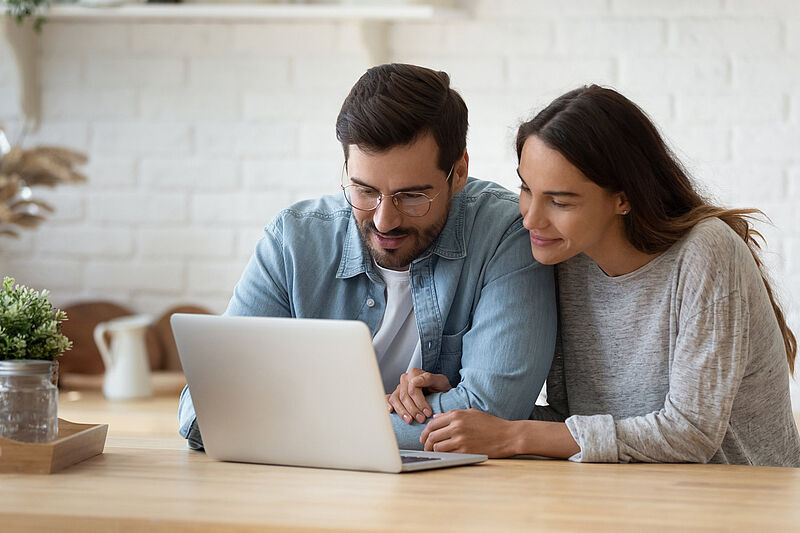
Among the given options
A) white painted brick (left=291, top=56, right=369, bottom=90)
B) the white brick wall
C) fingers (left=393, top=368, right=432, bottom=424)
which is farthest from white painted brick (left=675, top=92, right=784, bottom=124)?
fingers (left=393, top=368, right=432, bottom=424)

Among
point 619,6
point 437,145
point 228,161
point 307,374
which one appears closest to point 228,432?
point 307,374

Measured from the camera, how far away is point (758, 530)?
94cm

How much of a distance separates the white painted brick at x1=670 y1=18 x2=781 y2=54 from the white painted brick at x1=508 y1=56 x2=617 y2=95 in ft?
0.58

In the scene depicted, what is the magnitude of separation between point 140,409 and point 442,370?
2.82 ft

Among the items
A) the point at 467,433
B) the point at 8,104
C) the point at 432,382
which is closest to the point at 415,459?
the point at 467,433

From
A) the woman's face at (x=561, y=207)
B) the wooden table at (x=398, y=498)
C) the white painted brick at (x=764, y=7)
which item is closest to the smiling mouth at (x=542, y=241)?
the woman's face at (x=561, y=207)

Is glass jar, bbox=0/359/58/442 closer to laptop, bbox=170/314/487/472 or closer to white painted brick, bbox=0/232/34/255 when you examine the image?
laptop, bbox=170/314/487/472

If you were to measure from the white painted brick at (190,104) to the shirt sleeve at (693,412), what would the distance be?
59.1 inches

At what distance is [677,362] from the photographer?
1386 mm

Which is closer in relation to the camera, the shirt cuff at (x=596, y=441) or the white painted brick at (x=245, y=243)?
the shirt cuff at (x=596, y=441)

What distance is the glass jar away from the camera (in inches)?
47.2

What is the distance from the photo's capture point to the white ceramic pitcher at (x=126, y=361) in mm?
2355

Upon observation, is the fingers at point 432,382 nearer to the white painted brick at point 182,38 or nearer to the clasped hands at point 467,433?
the clasped hands at point 467,433

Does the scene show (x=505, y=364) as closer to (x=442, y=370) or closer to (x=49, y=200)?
(x=442, y=370)
